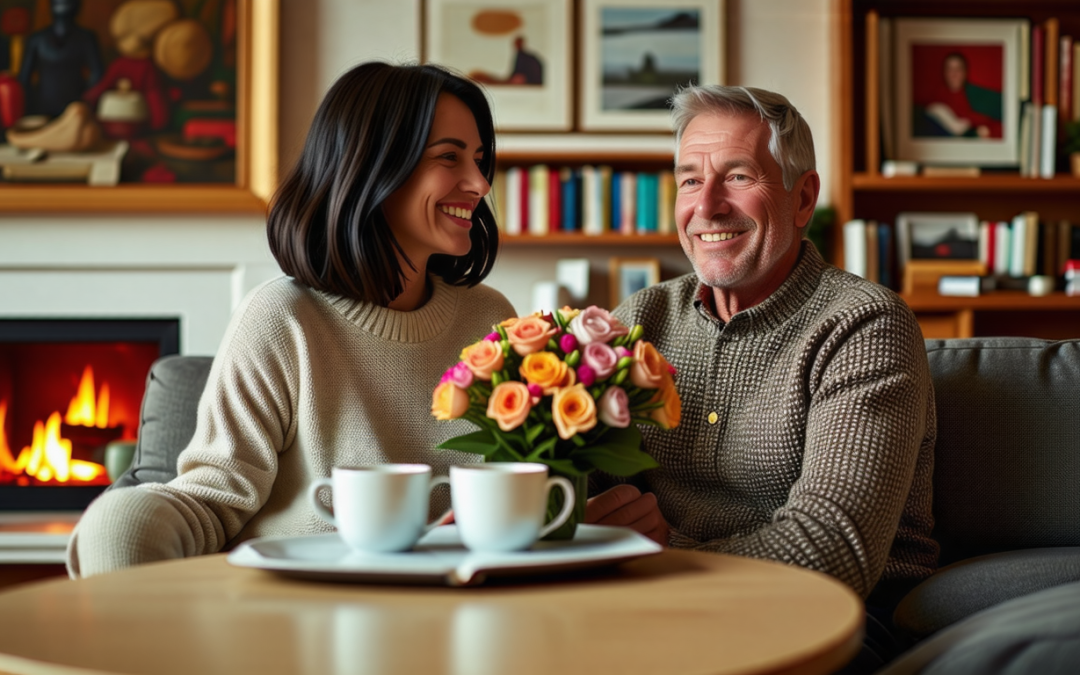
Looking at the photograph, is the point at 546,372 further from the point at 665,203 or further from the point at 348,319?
the point at 665,203

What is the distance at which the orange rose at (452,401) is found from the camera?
3.77 ft

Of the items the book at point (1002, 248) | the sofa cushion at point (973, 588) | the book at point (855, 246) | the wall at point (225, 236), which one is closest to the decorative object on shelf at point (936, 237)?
Result: the book at point (1002, 248)

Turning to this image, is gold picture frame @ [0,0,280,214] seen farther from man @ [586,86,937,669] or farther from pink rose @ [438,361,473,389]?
pink rose @ [438,361,473,389]

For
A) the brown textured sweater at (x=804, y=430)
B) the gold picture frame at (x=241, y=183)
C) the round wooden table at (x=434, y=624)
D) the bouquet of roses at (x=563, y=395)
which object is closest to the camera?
the round wooden table at (x=434, y=624)

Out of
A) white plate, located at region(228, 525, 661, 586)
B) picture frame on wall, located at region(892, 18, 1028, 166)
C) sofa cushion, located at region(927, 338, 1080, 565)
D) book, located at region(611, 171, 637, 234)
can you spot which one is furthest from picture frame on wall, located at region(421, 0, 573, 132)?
white plate, located at region(228, 525, 661, 586)

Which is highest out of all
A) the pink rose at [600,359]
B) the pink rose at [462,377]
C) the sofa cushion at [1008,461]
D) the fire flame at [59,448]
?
the pink rose at [600,359]

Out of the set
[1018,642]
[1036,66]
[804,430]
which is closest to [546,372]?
[1018,642]

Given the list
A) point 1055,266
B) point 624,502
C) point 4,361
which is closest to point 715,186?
point 624,502

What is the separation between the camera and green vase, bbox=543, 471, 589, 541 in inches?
45.6

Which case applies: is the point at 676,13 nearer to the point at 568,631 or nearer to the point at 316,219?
the point at 316,219

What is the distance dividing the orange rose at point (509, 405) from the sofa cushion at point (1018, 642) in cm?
44

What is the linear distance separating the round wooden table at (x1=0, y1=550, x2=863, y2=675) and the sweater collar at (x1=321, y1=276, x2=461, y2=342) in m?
0.60

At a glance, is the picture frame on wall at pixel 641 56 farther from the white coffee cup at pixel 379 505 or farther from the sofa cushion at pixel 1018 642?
the sofa cushion at pixel 1018 642

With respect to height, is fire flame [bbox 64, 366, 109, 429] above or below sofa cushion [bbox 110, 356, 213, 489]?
below
